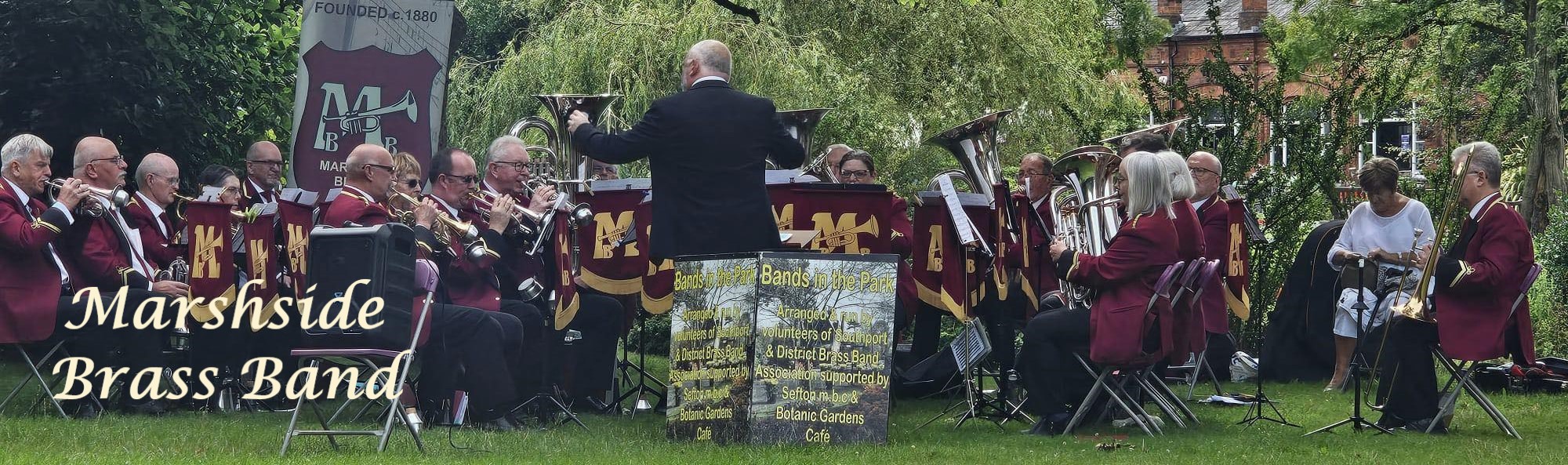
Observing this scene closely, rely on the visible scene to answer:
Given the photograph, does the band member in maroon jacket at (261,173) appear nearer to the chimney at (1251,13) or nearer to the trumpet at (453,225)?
the trumpet at (453,225)

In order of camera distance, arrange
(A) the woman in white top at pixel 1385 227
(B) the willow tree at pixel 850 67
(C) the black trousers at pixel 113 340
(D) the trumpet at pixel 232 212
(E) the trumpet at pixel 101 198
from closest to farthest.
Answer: (D) the trumpet at pixel 232 212 < (E) the trumpet at pixel 101 198 < (C) the black trousers at pixel 113 340 < (A) the woman in white top at pixel 1385 227 < (B) the willow tree at pixel 850 67

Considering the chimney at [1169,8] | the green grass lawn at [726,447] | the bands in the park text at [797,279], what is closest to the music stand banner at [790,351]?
the bands in the park text at [797,279]

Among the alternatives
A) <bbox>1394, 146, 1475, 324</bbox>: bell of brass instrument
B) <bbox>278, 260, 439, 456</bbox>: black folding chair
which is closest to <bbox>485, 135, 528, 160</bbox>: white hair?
<bbox>278, 260, 439, 456</bbox>: black folding chair

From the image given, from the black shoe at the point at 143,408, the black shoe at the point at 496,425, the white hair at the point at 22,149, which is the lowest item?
the black shoe at the point at 143,408

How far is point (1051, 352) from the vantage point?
8922 mm

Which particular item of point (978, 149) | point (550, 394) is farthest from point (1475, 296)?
point (550, 394)

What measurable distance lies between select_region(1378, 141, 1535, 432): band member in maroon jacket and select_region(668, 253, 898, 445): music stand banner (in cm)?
306

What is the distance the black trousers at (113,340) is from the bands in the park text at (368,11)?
228 centimetres

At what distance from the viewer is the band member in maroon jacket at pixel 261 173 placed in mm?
11016

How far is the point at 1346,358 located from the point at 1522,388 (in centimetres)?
122

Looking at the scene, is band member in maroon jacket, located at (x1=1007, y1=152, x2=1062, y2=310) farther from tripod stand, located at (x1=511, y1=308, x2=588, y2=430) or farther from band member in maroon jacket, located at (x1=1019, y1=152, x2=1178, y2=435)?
tripod stand, located at (x1=511, y1=308, x2=588, y2=430)

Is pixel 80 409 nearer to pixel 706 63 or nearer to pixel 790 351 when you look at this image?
pixel 706 63

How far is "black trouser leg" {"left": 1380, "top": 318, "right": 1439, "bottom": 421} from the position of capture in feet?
30.3

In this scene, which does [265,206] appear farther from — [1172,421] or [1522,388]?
[1522,388]
